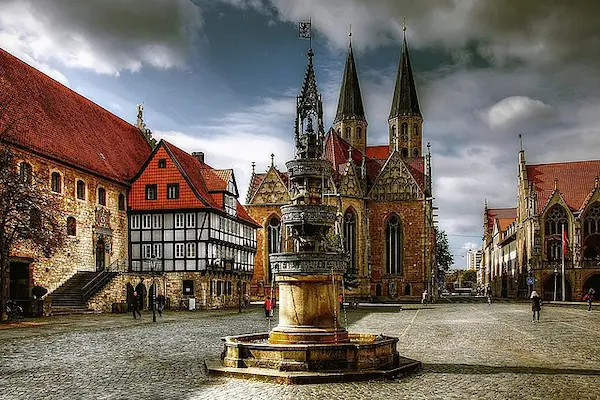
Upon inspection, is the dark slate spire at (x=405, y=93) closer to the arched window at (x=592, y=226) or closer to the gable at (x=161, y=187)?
the arched window at (x=592, y=226)

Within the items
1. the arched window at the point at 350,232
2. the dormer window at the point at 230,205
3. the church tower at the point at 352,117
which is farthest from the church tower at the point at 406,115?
the dormer window at the point at 230,205

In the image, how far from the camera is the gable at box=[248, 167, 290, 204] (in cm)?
7000

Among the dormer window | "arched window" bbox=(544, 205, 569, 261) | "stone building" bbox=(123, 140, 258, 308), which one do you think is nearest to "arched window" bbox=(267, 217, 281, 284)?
the dormer window

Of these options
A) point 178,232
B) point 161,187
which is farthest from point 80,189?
point 178,232

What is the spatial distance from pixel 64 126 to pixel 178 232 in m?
9.69

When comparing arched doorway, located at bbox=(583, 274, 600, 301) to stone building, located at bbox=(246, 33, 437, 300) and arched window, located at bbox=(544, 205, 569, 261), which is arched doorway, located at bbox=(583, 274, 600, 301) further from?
stone building, located at bbox=(246, 33, 437, 300)

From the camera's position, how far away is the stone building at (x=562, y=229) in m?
67.7

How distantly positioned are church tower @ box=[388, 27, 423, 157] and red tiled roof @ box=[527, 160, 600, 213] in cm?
1508

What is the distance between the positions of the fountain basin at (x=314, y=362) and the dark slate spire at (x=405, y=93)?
75.0m

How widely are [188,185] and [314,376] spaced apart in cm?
3523

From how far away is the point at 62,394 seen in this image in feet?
39.0

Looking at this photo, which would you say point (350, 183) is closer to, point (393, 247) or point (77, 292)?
Answer: point (393, 247)

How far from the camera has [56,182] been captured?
3981 cm

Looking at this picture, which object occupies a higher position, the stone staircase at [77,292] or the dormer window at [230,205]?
the dormer window at [230,205]
